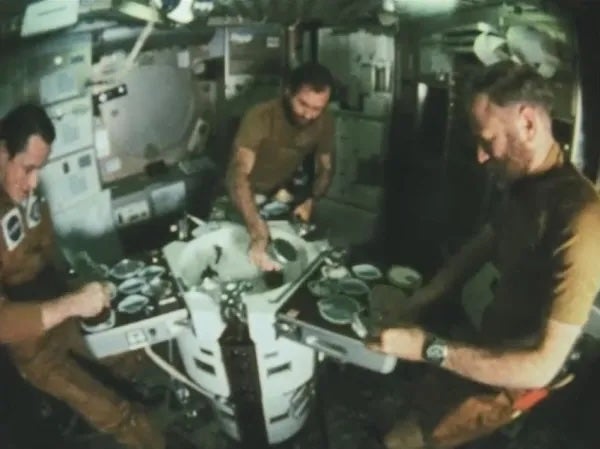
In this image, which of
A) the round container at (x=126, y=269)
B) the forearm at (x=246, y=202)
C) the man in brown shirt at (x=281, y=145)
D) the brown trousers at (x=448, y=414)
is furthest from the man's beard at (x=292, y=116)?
the brown trousers at (x=448, y=414)

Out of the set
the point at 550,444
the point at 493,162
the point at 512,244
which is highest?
the point at 493,162

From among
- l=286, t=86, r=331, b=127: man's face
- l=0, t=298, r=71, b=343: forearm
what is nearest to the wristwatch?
l=286, t=86, r=331, b=127: man's face

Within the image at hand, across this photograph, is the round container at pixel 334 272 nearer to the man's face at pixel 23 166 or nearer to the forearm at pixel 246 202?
the forearm at pixel 246 202

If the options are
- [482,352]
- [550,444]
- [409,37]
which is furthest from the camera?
[550,444]

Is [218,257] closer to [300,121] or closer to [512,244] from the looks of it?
[300,121]

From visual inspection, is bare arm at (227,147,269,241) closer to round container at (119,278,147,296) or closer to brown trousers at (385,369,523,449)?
round container at (119,278,147,296)

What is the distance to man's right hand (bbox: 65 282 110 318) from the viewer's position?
3.50ft

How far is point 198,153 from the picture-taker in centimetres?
120

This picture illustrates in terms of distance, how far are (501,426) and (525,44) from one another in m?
0.58

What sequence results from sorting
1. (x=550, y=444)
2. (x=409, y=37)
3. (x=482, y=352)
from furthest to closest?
(x=550, y=444) → (x=409, y=37) → (x=482, y=352)

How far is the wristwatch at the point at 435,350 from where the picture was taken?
988 millimetres

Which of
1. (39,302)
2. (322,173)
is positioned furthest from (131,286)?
(322,173)

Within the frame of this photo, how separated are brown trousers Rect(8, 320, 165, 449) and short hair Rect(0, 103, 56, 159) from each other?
0.94 ft

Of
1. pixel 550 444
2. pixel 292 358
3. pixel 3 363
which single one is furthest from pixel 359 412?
pixel 3 363
